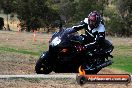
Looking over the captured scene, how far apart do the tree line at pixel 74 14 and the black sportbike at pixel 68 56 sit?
59.1 m

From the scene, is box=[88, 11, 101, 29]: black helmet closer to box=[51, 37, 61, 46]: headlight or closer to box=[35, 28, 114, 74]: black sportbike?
box=[35, 28, 114, 74]: black sportbike

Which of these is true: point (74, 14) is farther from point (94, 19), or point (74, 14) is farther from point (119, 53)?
point (94, 19)

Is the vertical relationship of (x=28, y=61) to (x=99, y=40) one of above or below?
below

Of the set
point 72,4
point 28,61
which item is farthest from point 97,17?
point 72,4

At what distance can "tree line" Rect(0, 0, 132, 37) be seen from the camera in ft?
247

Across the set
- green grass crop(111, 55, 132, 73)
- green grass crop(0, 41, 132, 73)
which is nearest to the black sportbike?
green grass crop(0, 41, 132, 73)

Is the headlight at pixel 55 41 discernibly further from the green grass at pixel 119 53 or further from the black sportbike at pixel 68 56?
the green grass at pixel 119 53

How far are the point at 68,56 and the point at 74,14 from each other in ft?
235

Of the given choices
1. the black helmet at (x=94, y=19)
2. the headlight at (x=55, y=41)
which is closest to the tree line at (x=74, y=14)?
the black helmet at (x=94, y=19)

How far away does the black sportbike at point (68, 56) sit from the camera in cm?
1228

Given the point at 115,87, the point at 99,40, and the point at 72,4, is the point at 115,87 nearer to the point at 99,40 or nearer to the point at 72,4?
the point at 99,40

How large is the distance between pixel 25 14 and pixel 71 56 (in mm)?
63708

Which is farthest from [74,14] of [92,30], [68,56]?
[68,56]

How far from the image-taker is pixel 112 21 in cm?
7731
